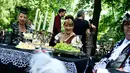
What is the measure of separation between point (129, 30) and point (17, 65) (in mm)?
1550

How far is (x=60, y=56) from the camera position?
13.8 ft

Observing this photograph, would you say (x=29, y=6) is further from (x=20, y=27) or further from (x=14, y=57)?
(x=14, y=57)

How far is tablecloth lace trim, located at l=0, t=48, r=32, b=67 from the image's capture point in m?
4.39

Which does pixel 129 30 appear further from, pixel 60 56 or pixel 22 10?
pixel 22 10

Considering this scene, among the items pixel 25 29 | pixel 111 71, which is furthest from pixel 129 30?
pixel 25 29

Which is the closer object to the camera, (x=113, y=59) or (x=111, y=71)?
(x=111, y=71)

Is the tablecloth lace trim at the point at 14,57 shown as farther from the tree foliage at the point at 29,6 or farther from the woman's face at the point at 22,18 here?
the tree foliage at the point at 29,6

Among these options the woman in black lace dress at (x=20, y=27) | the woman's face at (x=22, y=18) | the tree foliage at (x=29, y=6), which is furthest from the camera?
the tree foliage at (x=29, y=6)

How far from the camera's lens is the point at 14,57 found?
4.49 m

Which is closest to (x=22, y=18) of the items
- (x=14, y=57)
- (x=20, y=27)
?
(x=20, y=27)

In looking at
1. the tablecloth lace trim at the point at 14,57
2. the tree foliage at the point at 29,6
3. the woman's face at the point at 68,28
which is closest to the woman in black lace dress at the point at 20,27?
the tablecloth lace trim at the point at 14,57

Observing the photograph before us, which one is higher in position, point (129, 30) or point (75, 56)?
point (129, 30)

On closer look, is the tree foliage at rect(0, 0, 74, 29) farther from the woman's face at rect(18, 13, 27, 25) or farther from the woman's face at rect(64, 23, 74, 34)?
the woman's face at rect(64, 23, 74, 34)

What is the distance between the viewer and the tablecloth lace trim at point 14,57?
14.4ft
